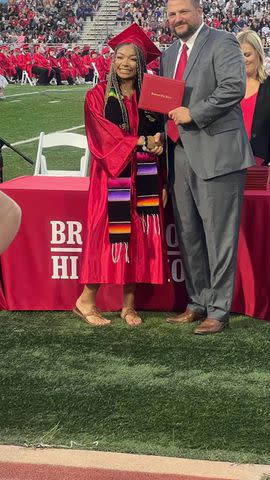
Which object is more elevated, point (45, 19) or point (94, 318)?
point (94, 318)

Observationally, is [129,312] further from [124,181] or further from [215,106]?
[215,106]

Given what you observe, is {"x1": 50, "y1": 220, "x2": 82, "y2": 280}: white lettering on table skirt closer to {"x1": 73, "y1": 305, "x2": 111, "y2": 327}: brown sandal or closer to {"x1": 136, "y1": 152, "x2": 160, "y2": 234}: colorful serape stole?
{"x1": 73, "y1": 305, "x2": 111, "y2": 327}: brown sandal

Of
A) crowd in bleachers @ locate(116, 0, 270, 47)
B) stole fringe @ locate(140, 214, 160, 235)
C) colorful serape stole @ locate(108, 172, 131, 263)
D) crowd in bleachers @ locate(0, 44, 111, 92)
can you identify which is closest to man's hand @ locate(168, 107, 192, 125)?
colorful serape stole @ locate(108, 172, 131, 263)

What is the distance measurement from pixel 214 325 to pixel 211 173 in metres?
0.88

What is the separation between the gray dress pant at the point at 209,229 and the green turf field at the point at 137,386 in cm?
25

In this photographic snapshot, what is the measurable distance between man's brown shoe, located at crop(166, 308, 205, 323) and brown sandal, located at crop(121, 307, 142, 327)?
18cm

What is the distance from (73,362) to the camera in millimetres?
4891

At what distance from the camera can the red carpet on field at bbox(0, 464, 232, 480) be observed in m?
3.40

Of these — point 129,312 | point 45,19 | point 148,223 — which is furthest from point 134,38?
point 45,19

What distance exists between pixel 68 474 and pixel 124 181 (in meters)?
2.33

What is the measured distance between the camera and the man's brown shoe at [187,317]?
5598 millimetres

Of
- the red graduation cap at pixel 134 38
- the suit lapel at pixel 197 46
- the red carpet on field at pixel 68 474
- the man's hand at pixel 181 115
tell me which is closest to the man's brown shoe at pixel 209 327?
the man's hand at pixel 181 115

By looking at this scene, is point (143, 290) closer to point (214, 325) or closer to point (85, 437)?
point (214, 325)

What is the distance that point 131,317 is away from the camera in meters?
5.66
